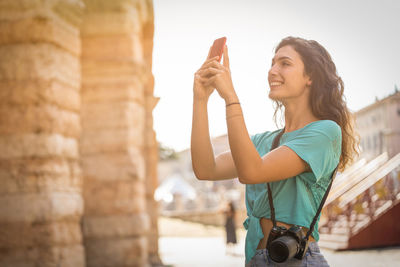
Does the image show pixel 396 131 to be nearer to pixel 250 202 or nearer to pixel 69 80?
pixel 69 80

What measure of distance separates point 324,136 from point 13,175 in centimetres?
296

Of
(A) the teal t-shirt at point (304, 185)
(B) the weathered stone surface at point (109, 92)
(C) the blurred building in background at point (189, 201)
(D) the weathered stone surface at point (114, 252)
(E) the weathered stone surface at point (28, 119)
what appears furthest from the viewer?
(C) the blurred building in background at point (189, 201)

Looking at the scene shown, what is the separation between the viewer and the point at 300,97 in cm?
189

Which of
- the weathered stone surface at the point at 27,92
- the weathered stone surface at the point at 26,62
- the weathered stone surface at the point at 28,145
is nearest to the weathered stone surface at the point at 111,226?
the weathered stone surface at the point at 28,145

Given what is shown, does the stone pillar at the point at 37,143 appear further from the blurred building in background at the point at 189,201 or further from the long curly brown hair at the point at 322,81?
the blurred building in background at the point at 189,201

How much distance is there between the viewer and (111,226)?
565 centimetres

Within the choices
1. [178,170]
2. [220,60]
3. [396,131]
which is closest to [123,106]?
[396,131]

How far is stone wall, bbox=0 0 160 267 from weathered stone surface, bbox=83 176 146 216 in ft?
0.04

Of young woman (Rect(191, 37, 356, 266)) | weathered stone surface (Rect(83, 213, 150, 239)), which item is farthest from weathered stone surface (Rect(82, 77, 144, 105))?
young woman (Rect(191, 37, 356, 266))

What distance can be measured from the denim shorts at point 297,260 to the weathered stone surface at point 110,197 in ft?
13.2

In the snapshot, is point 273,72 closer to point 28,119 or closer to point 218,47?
point 218,47

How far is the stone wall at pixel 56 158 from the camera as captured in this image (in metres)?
3.85

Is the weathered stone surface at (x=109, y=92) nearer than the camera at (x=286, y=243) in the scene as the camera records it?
No

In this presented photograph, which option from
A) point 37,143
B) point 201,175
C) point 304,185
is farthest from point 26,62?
point 304,185
